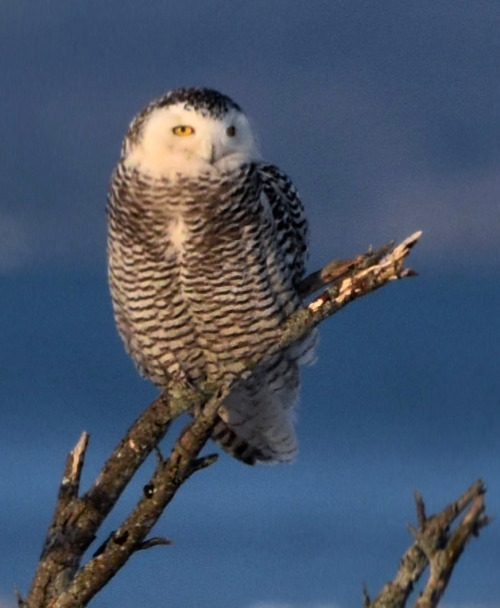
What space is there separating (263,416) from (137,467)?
126cm

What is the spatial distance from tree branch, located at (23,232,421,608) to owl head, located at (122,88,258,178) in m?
0.99

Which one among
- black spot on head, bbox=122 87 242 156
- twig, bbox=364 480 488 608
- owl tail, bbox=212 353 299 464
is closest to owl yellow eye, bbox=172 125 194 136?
black spot on head, bbox=122 87 242 156

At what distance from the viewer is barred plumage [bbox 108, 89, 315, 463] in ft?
25.9

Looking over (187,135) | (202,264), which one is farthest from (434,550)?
(187,135)

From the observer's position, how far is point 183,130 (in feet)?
25.7

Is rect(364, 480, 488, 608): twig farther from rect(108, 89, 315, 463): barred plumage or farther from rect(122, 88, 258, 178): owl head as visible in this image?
rect(122, 88, 258, 178): owl head

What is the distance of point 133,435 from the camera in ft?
28.0

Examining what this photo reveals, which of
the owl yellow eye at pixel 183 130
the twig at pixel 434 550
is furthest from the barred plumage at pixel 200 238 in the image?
the twig at pixel 434 550

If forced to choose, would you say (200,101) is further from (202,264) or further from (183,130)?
(202,264)

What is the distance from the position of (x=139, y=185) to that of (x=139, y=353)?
132 cm

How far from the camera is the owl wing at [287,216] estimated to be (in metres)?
8.29

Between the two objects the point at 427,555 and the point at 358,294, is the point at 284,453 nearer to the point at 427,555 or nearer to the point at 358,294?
→ the point at 358,294

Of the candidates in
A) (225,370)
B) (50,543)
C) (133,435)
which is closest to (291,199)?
(225,370)

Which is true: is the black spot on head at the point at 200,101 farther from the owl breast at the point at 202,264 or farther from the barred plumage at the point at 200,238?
the owl breast at the point at 202,264
